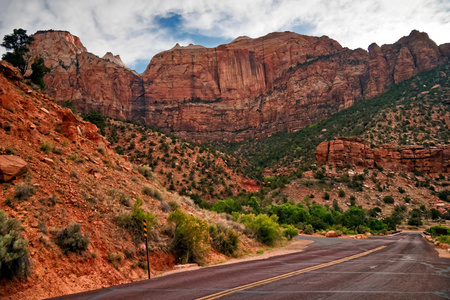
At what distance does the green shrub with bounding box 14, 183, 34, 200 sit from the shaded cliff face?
284 feet

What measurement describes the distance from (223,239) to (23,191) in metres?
9.70

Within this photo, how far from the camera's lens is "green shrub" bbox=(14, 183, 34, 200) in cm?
873

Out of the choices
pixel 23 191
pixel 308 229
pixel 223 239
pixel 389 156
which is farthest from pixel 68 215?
pixel 389 156

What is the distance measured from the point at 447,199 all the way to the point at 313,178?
21.2m

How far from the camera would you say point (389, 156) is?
51281 millimetres

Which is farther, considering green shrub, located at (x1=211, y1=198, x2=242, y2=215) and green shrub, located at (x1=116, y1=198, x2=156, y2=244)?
green shrub, located at (x1=211, y1=198, x2=242, y2=215)

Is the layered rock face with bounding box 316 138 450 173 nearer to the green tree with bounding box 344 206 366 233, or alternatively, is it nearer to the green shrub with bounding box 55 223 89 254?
the green tree with bounding box 344 206 366 233

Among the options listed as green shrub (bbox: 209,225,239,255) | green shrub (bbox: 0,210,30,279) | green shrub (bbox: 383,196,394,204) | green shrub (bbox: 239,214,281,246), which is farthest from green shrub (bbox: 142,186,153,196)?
green shrub (bbox: 383,196,394,204)

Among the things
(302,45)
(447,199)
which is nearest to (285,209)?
(447,199)

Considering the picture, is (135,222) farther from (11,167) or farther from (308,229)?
(308,229)

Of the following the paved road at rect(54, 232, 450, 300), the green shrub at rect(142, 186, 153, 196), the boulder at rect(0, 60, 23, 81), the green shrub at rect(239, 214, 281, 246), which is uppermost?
the boulder at rect(0, 60, 23, 81)

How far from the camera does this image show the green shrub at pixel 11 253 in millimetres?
6484

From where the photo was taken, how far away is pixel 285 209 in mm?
38344

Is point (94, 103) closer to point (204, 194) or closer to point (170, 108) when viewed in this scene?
point (170, 108)
